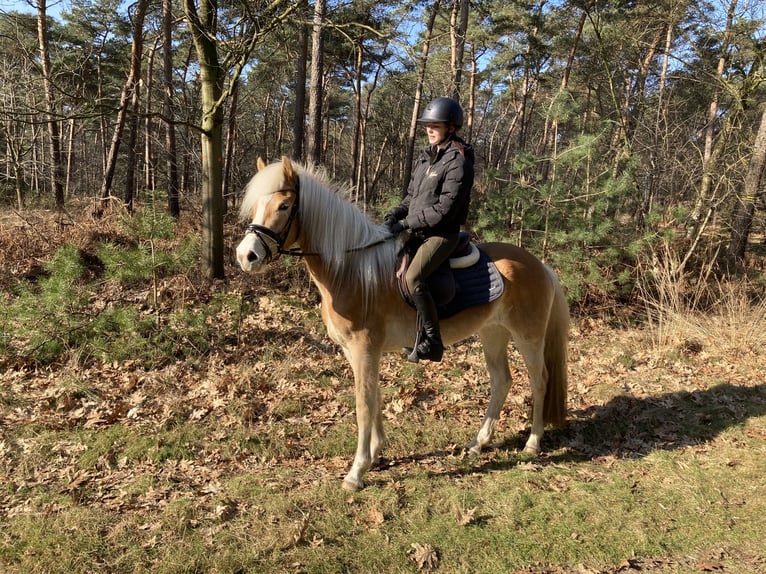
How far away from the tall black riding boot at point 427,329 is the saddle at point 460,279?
0.11 m

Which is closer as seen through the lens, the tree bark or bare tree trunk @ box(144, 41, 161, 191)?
the tree bark

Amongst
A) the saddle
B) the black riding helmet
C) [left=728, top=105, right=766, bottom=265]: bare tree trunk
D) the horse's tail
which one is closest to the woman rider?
the black riding helmet

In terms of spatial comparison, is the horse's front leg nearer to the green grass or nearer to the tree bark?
the green grass

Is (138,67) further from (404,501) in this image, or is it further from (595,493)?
(595,493)

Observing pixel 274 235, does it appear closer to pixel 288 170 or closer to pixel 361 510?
pixel 288 170

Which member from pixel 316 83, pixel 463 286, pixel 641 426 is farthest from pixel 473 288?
pixel 316 83

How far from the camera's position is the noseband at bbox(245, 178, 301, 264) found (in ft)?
9.95

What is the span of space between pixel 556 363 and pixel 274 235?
3407 millimetres

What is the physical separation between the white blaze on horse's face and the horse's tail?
2.99 metres

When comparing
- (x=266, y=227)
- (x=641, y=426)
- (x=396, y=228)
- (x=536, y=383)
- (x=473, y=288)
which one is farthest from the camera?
(x=641, y=426)

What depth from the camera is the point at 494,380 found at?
4.68 m

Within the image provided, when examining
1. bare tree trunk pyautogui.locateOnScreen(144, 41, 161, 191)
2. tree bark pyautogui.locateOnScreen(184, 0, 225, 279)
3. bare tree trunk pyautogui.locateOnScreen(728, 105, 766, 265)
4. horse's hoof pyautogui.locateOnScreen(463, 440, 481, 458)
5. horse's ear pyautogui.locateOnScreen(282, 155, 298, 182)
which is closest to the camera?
horse's ear pyautogui.locateOnScreen(282, 155, 298, 182)

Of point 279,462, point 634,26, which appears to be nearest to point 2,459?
point 279,462

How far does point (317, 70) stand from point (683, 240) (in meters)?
9.17
